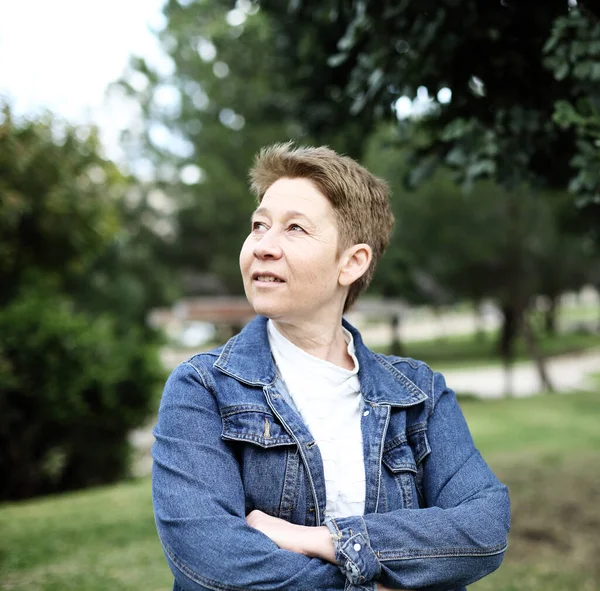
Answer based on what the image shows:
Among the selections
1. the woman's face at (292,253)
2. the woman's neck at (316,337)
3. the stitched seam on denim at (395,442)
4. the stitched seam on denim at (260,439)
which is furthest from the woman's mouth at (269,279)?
the stitched seam on denim at (395,442)

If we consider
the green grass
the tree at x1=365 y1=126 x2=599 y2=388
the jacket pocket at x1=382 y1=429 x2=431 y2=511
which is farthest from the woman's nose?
the green grass

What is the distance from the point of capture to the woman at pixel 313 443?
1613 mm

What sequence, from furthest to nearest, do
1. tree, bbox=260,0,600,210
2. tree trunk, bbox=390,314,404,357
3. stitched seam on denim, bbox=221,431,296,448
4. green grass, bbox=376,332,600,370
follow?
green grass, bbox=376,332,600,370 → tree trunk, bbox=390,314,404,357 → tree, bbox=260,0,600,210 → stitched seam on denim, bbox=221,431,296,448

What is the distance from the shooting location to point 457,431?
190 cm

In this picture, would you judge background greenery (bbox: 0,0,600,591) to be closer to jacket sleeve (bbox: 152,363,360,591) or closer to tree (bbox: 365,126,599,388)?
tree (bbox: 365,126,599,388)

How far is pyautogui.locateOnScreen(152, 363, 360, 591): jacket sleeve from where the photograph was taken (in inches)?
61.8

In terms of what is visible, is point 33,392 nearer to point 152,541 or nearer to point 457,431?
point 152,541

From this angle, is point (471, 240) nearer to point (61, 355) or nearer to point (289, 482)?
point (61, 355)

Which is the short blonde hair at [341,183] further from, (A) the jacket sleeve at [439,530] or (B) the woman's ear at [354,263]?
(A) the jacket sleeve at [439,530]

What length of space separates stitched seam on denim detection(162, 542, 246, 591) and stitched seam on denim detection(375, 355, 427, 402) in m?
A: 0.70

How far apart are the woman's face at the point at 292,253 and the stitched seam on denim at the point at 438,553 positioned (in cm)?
65

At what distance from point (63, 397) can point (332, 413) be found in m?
7.29

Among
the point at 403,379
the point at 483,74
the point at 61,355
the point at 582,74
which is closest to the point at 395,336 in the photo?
the point at 61,355

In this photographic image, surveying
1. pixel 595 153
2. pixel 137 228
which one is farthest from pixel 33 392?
pixel 137 228
